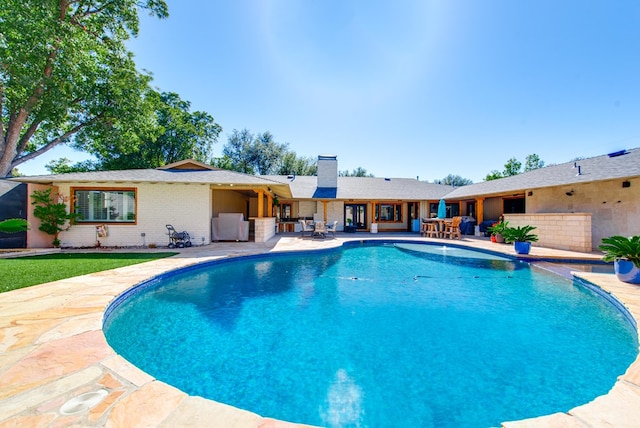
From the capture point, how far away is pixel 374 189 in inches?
778

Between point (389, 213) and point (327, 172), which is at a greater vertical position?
point (327, 172)

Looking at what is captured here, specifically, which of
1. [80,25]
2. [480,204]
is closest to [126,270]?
[80,25]

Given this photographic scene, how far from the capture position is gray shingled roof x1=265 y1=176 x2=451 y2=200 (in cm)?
1817

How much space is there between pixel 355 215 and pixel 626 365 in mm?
16768

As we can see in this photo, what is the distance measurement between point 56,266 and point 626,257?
47.6ft

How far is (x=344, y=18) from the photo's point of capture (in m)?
10.2

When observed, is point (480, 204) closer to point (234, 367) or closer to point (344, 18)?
point (344, 18)

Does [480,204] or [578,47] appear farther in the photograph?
[480,204]

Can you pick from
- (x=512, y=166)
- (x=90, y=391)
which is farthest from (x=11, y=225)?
(x=512, y=166)

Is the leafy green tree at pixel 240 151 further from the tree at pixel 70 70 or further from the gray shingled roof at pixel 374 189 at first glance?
the tree at pixel 70 70

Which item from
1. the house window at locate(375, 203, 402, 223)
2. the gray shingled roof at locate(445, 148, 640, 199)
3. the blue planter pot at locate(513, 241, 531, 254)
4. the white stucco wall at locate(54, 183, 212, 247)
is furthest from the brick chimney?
the blue planter pot at locate(513, 241, 531, 254)

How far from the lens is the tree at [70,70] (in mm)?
11781

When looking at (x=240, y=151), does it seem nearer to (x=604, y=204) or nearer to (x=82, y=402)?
(x=604, y=204)

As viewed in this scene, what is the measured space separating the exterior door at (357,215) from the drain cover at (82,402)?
1815cm
